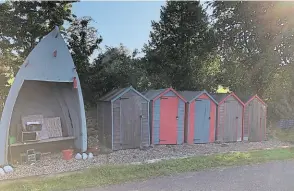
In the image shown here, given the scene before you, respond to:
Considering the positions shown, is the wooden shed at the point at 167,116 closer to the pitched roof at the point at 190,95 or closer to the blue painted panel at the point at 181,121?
the blue painted panel at the point at 181,121

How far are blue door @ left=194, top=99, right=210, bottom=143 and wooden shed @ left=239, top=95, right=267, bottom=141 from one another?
1.60 metres

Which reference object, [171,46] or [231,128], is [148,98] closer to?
[231,128]

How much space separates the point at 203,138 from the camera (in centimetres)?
975

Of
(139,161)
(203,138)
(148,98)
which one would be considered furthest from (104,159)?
(203,138)

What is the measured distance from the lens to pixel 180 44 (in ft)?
48.0

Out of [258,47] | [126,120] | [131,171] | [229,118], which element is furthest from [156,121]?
[258,47]

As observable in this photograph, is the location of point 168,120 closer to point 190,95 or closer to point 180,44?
point 190,95

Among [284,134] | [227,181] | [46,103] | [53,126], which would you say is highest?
[46,103]

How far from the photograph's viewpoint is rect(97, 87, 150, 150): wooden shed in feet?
27.8

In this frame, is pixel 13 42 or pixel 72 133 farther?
pixel 13 42

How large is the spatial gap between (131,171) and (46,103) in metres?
4.12

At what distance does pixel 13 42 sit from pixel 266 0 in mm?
11212

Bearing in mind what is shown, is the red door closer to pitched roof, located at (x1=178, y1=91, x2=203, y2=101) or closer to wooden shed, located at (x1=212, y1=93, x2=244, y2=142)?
pitched roof, located at (x1=178, y1=91, x2=203, y2=101)

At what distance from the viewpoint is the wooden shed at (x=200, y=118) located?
9547mm
